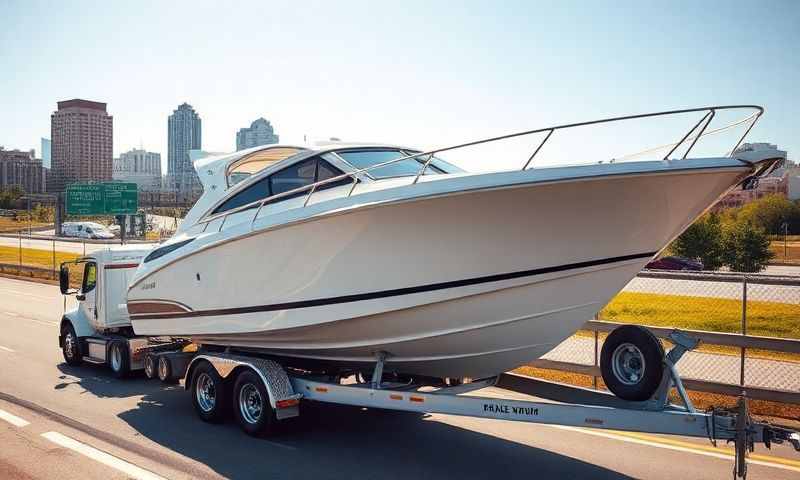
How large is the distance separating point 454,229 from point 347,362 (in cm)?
228

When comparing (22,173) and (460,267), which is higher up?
(22,173)

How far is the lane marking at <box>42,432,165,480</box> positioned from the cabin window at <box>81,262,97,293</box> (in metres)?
4.29

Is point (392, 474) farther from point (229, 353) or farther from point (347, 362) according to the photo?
point (229, 353)

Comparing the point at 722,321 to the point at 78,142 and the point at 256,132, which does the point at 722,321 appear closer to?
the point at 256,132

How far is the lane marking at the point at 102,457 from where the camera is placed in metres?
5.81

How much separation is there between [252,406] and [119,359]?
384 centimetres

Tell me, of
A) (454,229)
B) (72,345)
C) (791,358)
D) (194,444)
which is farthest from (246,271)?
(791,358)

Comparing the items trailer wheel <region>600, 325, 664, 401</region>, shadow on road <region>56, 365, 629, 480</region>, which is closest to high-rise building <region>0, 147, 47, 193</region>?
shadow on road <region>56, 365, 629, 480</region>

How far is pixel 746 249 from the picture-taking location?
25.6 metres

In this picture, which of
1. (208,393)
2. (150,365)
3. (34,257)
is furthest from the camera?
(34,257)

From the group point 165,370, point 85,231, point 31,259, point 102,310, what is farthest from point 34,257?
point 165,370

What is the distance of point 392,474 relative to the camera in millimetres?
5895

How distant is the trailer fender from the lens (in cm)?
673

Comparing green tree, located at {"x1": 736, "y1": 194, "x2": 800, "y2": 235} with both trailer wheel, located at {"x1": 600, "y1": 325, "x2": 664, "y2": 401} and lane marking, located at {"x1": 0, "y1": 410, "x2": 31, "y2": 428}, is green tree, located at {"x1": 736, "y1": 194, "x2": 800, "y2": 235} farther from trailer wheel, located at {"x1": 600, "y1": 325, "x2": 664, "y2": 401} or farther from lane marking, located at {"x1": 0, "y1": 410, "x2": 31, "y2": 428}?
lane marking, located at {"x1": 0, "y1": 410, "x2": 31, "y2": 428}
